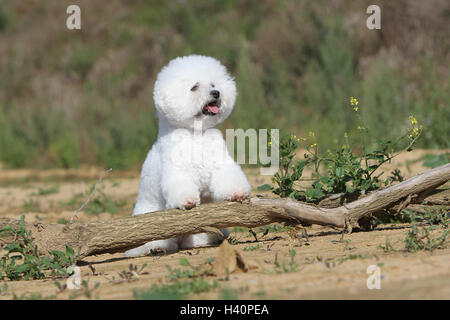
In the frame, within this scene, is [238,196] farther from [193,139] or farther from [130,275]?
[130,275]

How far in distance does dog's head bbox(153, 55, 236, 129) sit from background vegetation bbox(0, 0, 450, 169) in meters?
4.21

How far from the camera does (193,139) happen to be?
4539mm

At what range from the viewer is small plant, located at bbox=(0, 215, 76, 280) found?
4.15 m

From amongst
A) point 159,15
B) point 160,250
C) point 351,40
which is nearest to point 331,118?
point 351,40

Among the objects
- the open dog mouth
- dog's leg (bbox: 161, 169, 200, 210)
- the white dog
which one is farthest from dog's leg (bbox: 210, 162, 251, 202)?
the open dog mouth

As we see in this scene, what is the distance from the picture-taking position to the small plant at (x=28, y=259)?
4.15m

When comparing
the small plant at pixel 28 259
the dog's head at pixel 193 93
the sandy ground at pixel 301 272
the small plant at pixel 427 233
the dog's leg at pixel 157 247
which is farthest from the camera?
the dog's leg at pixel 157 247

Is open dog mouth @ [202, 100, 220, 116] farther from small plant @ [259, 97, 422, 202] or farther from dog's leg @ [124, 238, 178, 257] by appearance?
dog's leg @ [124, 238, 178, 257]

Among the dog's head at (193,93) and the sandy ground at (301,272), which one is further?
the dog's head at (193,93)

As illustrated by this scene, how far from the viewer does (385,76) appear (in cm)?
1048

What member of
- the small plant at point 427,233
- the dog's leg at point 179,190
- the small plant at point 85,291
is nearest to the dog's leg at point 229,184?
the dog's leg at point 179,190

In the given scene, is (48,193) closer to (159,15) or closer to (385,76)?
(385,76)

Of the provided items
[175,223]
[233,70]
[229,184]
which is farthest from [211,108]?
[233,70]

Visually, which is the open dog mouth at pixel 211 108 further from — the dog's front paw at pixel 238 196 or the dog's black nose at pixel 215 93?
the dog's front paw at pixel 238 196
